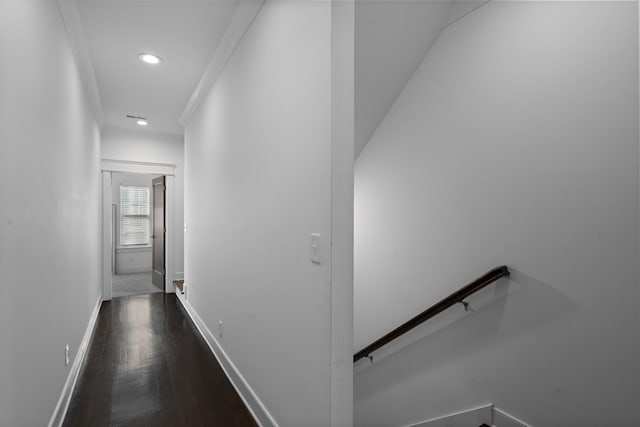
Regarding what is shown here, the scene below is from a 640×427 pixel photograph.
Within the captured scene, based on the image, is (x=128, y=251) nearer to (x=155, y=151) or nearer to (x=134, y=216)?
(x=134, y=216)

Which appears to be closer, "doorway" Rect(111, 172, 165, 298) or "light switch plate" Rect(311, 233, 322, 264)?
"light switch plate" Rect(311, 233, 322, 264)

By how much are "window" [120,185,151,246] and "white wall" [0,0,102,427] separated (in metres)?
5.38

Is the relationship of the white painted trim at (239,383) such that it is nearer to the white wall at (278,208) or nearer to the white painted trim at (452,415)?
the white wall at (278,208)

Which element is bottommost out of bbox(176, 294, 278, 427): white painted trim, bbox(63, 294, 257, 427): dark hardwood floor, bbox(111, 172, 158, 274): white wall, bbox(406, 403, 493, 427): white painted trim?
bbox(406, 403, 493, 427): white painted trim

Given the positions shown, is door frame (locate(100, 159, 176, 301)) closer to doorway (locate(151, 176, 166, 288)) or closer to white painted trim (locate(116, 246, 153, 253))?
doorway (locate(151, 176, 166, 288))

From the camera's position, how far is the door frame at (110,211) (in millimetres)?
4820

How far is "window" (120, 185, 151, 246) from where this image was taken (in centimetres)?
738

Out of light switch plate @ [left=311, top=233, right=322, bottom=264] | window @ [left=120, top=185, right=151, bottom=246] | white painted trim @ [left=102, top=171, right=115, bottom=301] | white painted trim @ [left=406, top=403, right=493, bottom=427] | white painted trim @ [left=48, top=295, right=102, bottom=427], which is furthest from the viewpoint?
window @ [left=120, top=185, right=151, bottom=246]

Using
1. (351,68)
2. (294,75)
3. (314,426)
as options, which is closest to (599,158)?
(351,68)

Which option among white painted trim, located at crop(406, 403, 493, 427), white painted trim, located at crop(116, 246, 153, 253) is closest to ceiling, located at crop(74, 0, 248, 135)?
white painted trim, located at crop(406, 403, 493, 427)

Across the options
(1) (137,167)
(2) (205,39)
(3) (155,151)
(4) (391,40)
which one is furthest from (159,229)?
(4) (391,40)

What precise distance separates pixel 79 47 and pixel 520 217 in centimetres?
332

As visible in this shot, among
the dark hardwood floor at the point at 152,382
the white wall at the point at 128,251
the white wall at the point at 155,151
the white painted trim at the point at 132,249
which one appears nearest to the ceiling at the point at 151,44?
the white wall at the point at 155,151

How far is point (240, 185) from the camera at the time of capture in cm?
234
